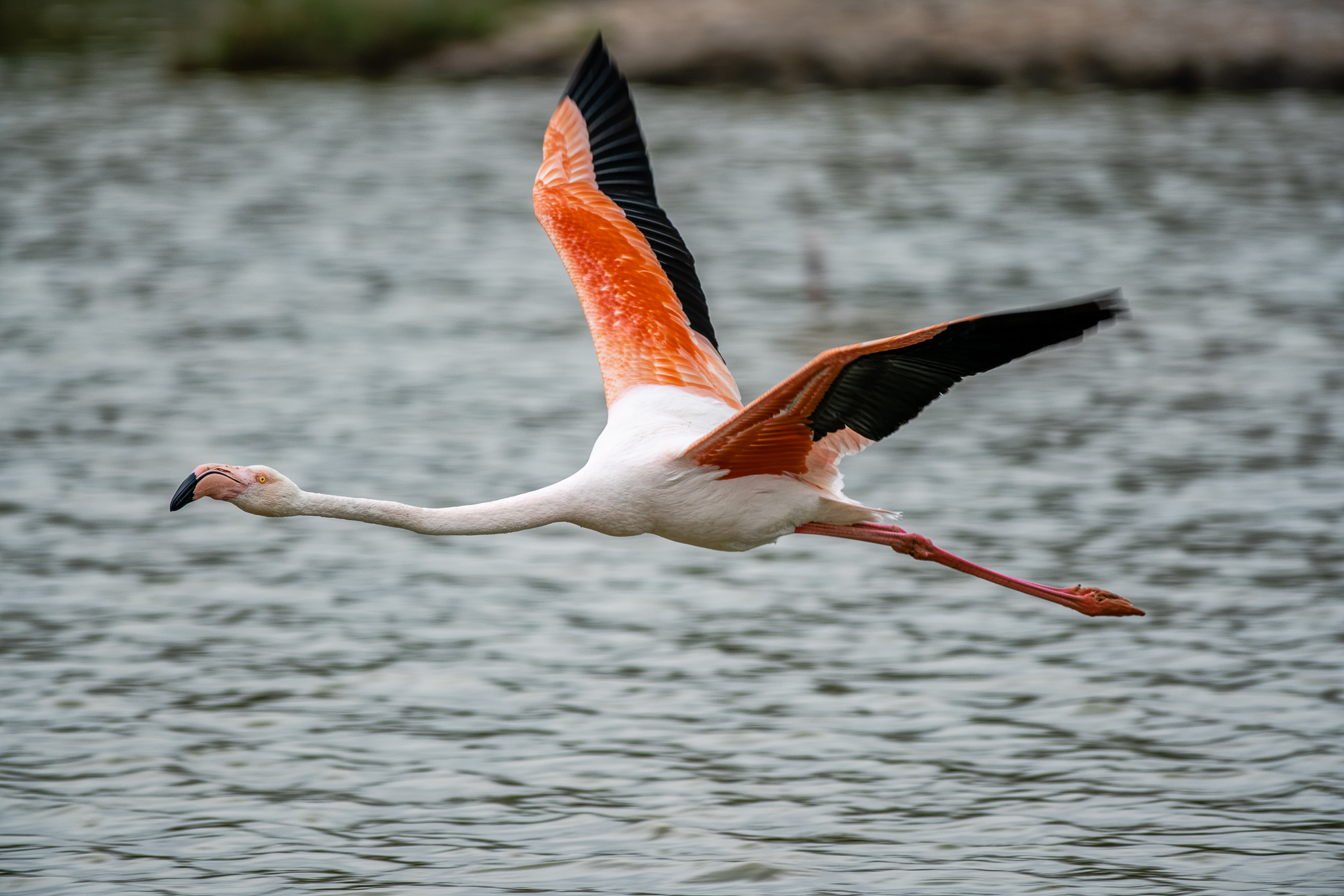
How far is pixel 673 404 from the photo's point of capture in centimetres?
873

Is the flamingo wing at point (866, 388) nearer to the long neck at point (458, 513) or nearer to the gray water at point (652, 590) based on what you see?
the long neck at point (458, 513)

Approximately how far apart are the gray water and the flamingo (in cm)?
143

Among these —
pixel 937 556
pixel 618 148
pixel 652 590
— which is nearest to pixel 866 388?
pixel 937 556

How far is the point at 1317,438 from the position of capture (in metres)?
15.7

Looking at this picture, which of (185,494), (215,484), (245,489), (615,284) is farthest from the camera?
(615,284)

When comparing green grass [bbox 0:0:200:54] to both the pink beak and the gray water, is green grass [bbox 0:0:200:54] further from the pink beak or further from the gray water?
the pink beak

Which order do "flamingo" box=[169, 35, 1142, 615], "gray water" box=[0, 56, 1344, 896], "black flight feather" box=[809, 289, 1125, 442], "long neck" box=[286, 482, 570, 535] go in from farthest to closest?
"gray water" box=[0, 56, 1344, 896] < "long neck" box=[286, 482, 570, 535] < "flamingo" box=[169, 35, 1142, 615] < "black flight feather" box=[809, 289, 1125, 442]

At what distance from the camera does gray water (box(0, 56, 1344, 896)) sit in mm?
8734

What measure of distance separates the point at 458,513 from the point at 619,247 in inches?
84.1

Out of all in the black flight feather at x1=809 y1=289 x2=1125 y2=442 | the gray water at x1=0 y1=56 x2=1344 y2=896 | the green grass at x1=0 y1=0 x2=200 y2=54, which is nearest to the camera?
the black flight feather at x1=809 y1=289 x2=1125 y2=442

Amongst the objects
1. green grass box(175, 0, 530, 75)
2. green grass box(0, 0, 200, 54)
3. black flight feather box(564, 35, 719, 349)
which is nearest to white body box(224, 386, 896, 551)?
black flight feather box(564, 35, 719, 349)

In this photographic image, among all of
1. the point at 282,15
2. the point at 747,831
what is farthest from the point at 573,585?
the point at 282,15

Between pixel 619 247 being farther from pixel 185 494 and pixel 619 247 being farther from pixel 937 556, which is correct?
pixel 185 494

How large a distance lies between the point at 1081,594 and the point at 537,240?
1755 centimetres
